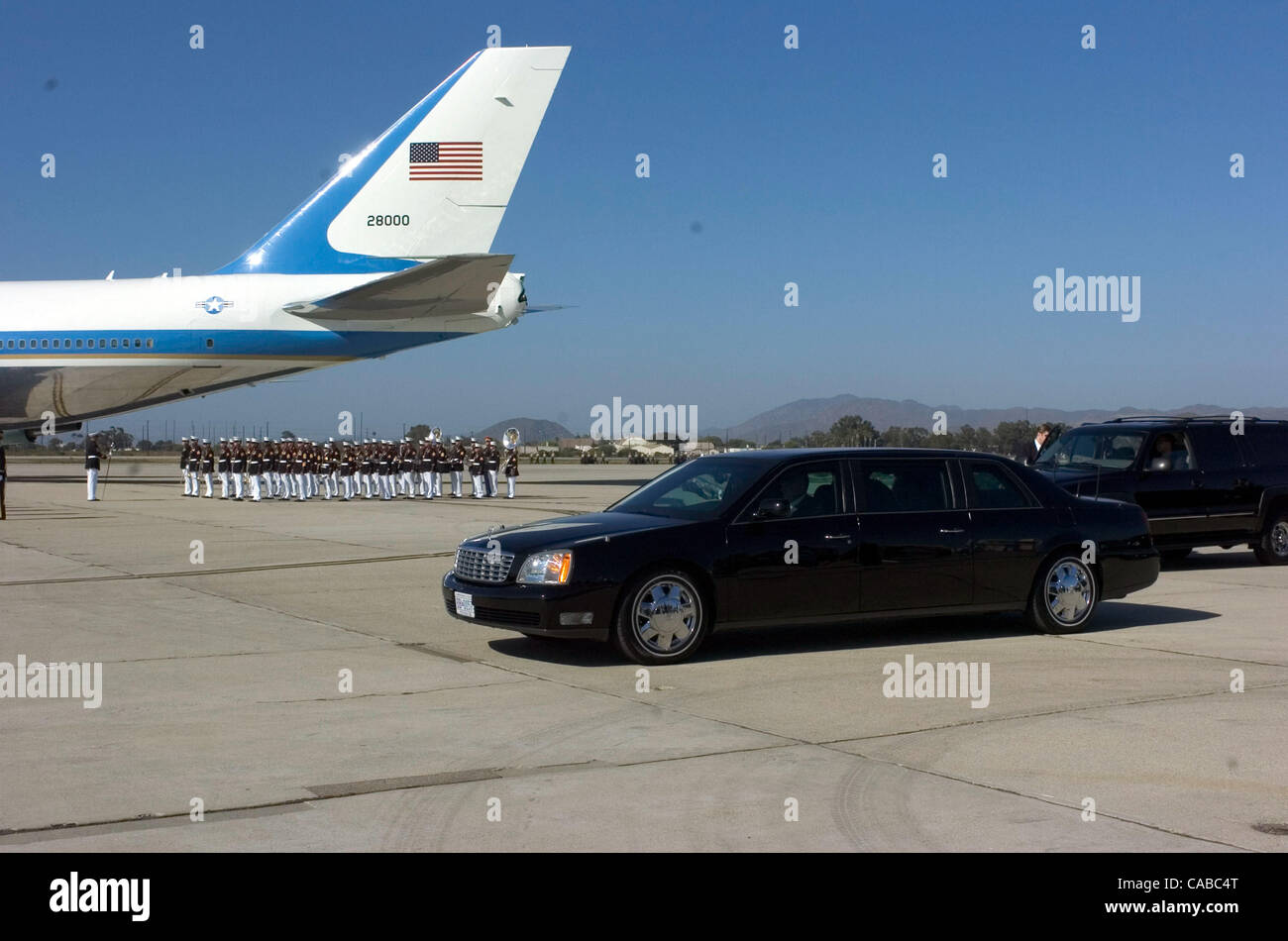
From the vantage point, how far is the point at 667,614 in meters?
9.01

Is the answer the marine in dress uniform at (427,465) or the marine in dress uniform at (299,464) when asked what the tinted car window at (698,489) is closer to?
the marine in dress uniform at (427,465)

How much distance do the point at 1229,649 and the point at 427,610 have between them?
6.55 m

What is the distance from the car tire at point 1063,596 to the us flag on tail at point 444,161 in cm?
2479

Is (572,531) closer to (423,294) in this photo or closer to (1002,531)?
(1002,531)

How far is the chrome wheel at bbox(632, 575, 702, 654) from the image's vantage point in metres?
8.96

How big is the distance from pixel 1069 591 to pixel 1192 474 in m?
5.23

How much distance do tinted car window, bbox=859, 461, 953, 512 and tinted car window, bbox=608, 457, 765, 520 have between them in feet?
2.78

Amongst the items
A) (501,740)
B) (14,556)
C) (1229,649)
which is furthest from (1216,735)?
(14,556)

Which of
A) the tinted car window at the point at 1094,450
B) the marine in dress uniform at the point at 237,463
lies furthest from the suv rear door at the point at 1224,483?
the marine in dress uniform at the point at 237,463

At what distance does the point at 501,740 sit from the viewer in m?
6.67

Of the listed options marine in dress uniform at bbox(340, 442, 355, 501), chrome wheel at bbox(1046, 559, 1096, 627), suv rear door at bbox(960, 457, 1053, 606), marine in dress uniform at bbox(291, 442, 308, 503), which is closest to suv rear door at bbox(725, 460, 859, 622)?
suv rear door at bbox(960, 457, 1053, 606)

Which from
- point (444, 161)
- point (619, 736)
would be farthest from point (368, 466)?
point (619, 736)

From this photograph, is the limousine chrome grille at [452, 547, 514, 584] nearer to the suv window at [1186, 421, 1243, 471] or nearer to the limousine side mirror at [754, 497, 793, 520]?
the limousine side mirror at [754, 497, 793, 520]

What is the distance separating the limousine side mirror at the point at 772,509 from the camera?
9436mm
